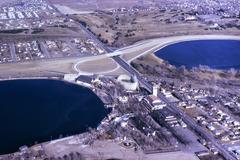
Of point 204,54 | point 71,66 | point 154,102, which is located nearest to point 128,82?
point 154,102

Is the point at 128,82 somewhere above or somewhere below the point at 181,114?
above

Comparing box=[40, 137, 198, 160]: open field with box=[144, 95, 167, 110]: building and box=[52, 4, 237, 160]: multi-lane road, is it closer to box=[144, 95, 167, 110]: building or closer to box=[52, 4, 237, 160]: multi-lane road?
box=[52, 4, 237, 160]: multi-lane road

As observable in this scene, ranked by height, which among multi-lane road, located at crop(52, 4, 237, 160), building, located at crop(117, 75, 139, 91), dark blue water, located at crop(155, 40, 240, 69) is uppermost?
building, located at crop(117, 75, 139, 91)

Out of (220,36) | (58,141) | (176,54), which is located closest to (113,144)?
(58,141)

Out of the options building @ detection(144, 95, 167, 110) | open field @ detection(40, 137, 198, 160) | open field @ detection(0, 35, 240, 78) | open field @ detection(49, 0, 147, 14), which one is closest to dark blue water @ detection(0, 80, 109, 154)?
open field @ detection(40, 137, 198, 160)

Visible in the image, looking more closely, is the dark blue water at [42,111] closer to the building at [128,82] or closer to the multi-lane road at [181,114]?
the building at [128,82]

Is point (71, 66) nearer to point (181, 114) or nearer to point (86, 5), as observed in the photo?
point (181, 114)

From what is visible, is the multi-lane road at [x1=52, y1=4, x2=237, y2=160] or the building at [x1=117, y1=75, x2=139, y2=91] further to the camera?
the building at [x1=117, y1=75, x2=139, y2=91]
